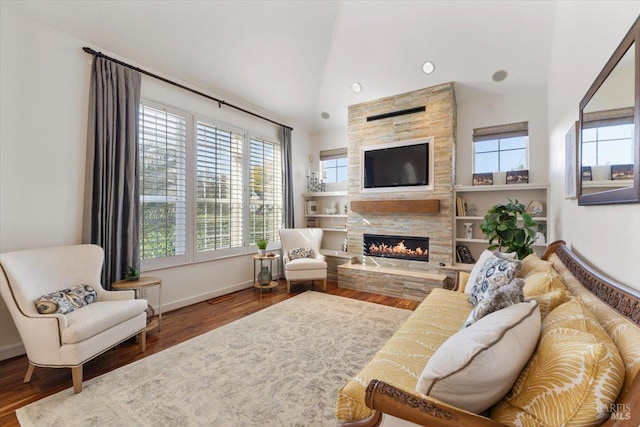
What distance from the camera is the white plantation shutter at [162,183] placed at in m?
3.24

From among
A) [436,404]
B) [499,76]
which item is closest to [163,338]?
[436,404]

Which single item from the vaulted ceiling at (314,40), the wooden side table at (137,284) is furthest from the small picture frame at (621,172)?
the wooden side table at (137,284)

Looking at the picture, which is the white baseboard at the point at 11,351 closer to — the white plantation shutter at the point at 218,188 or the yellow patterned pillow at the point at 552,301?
the white plantation shutter at the point at 218,188

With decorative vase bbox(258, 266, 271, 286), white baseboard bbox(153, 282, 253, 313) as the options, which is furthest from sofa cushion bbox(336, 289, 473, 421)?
white baseboard bbox(153, 282, 253, 313)

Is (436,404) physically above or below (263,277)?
above

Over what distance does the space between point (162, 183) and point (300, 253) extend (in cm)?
217

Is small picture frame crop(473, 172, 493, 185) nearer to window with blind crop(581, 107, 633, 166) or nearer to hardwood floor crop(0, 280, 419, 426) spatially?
hardwood floor crop(0, 280, 419, 426)

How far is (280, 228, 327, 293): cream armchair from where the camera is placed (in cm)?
418

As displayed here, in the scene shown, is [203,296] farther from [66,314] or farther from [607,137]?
[607,137]

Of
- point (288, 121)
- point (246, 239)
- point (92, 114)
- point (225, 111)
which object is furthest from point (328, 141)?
point (92, 114)

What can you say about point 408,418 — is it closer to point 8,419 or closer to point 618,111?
point 618,111

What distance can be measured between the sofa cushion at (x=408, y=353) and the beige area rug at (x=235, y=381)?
559mm

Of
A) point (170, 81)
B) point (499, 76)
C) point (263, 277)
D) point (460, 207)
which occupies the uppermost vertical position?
point (499, 76)

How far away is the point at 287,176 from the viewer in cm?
507
